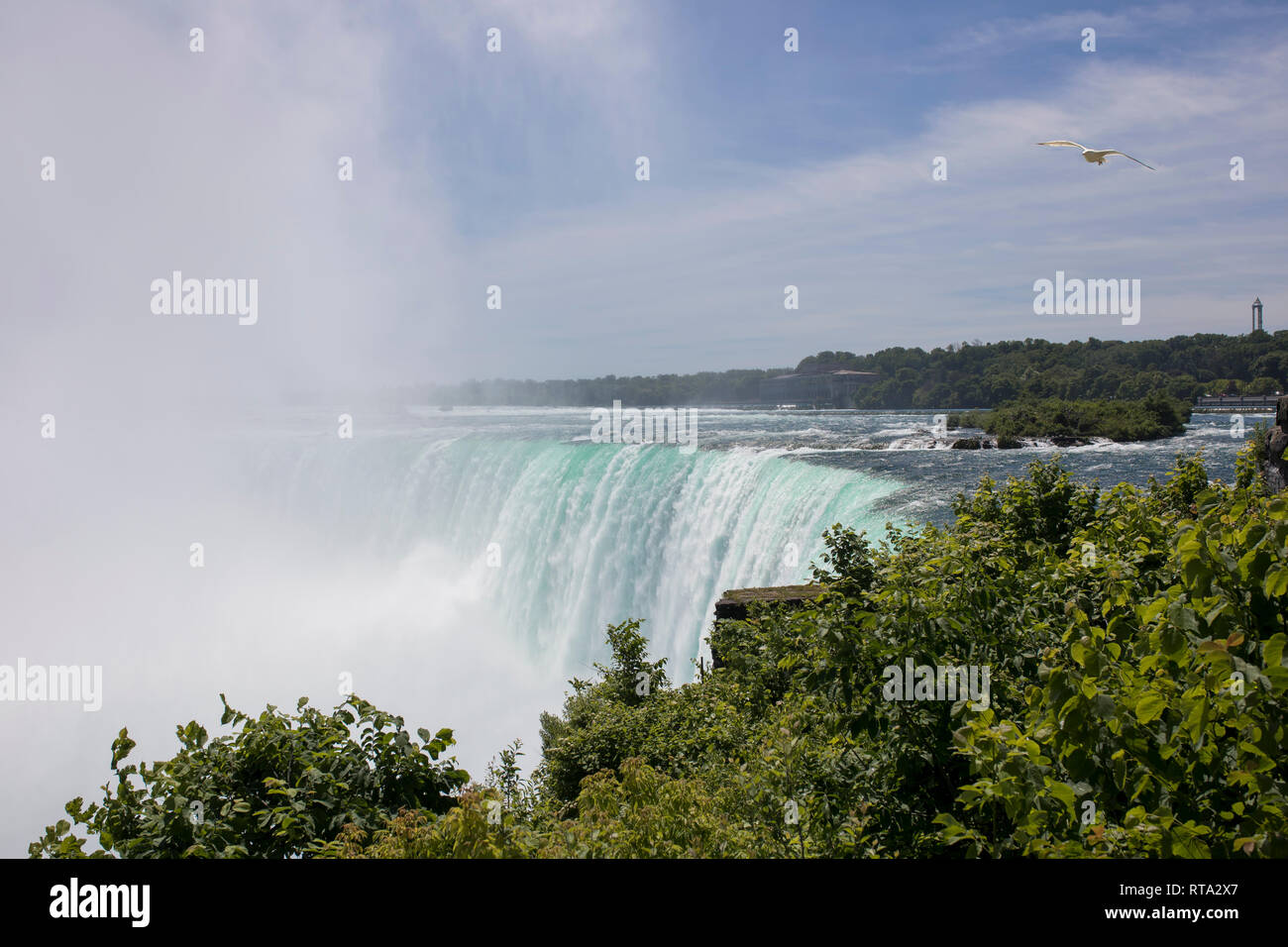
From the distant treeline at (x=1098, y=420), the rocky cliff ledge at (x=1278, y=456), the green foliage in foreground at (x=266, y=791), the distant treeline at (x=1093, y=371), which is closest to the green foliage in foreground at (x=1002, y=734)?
the green foliage in foreground at (x=266, y=791)

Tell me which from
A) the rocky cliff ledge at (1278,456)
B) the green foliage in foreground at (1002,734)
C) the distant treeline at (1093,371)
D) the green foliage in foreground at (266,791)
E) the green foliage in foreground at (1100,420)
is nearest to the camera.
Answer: the green foliage in foreground at (1002,734)

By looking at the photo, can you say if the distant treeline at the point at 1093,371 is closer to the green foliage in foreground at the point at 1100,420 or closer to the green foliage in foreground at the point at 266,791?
the green foliage in foreground at the point at 1100,420

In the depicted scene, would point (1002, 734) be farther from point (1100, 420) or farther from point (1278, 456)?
point (1100, 420)

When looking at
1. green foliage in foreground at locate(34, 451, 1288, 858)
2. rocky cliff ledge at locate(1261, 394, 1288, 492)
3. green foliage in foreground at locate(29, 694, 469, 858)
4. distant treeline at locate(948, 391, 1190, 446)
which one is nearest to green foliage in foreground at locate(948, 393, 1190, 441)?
distant treeline at locate(948, 391, 1190, 446)

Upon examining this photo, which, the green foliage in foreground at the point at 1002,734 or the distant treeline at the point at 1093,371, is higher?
the distant treeline at the point at 1093,371

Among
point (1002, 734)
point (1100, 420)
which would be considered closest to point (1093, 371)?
point (1100, 420)

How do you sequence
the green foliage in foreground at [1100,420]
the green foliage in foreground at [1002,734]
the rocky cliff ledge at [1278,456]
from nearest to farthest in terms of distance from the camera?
the green foliage in foreground at [1002,734] → the rocky cliff ledge at [1278,456] → the green foliage in foreground at [1100,420]
